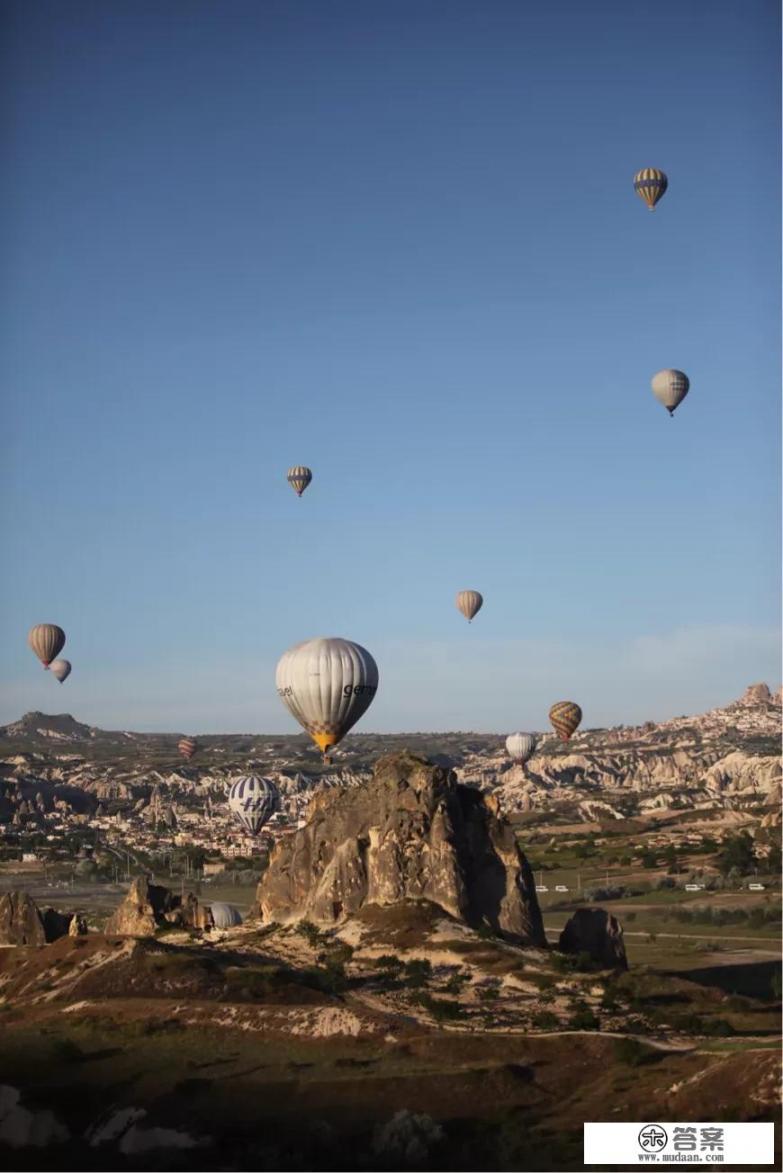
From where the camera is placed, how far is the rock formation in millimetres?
72438

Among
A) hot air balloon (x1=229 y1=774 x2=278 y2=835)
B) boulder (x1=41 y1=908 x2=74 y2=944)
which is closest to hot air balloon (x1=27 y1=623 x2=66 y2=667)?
hot air balloon (x1=229 y1=774 x2=278 y2=835)

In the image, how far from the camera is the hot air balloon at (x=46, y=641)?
141m

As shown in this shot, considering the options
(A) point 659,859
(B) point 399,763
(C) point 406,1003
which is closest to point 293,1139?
(C) point 406,1003

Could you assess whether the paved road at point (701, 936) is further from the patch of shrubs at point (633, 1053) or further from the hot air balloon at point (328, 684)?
the patch of shrubs at point (633, 1053)

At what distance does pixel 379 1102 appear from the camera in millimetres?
47125

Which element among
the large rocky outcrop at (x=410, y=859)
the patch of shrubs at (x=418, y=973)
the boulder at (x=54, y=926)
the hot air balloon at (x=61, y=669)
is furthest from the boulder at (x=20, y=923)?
the hot air balloon at (x=61, y=669)

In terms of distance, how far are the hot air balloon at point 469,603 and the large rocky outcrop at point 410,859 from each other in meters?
59.5

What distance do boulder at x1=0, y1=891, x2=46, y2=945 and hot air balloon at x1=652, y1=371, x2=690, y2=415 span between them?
4784cm

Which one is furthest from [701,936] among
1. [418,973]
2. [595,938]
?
[418,973]

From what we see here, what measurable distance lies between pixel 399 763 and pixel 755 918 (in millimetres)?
50639

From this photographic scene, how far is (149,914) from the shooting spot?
251 feet

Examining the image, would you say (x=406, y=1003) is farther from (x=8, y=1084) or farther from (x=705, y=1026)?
(x=8, y=1084)

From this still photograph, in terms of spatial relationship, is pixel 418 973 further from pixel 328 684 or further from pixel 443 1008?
pixel 328 684

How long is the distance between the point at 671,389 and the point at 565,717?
280ft
